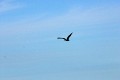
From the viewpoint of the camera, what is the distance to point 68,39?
446ft
